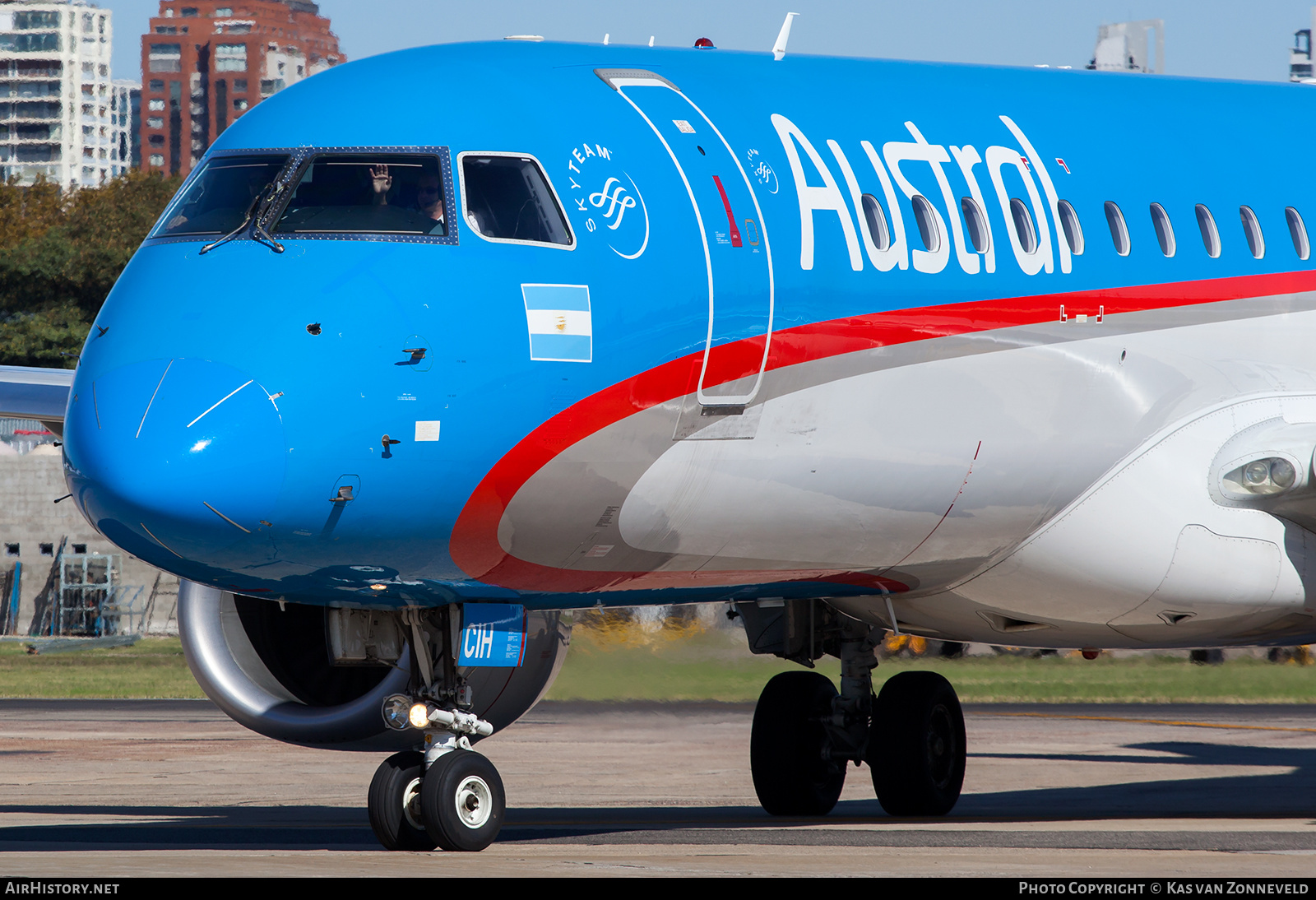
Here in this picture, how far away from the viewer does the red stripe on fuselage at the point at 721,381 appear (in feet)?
32.0

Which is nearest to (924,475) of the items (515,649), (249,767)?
(515,649)

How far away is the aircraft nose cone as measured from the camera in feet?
29.2

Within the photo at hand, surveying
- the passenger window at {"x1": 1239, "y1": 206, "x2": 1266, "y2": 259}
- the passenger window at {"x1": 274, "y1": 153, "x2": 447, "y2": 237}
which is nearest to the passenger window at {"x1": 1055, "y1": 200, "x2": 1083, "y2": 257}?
the passenger window at {"x1": 1239, "y1": 206, "x2": 1266, "y2": 259}

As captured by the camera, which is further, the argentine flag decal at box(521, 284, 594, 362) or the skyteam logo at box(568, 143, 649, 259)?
the skyteam logo at box(568, 143, 649, 259)

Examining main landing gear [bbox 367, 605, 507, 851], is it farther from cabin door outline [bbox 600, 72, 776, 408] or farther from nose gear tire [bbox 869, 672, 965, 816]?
nose gear tire [bbox 869, 672, 965, 816]

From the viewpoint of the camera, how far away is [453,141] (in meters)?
10.0

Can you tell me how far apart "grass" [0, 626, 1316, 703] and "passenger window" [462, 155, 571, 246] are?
497 centimetres

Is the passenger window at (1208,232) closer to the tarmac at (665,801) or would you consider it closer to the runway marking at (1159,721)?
the tarmac at (665,801)

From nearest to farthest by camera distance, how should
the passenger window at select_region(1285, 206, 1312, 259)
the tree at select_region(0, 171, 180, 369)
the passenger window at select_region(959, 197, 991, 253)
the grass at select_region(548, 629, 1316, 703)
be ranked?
the passenger window at select_region(959, 197, 991, 253)
the passenger window at select_region(1285, 206, 1312, 259)
the grass at select_region(548, 629, 1316, 703)
the tree at select_region(0, 171, 180, 369)

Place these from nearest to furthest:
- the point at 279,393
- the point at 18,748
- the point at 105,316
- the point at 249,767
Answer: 1. the point at 279,393
2. the point at 105,316
3. the point at 249,767
4. the point at 18,748

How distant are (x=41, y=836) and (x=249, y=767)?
7.20m

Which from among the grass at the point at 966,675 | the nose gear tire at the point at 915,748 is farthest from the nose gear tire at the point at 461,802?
the nose gear tire at the point at 915,748

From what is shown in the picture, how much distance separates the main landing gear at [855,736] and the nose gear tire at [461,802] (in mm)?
4525
